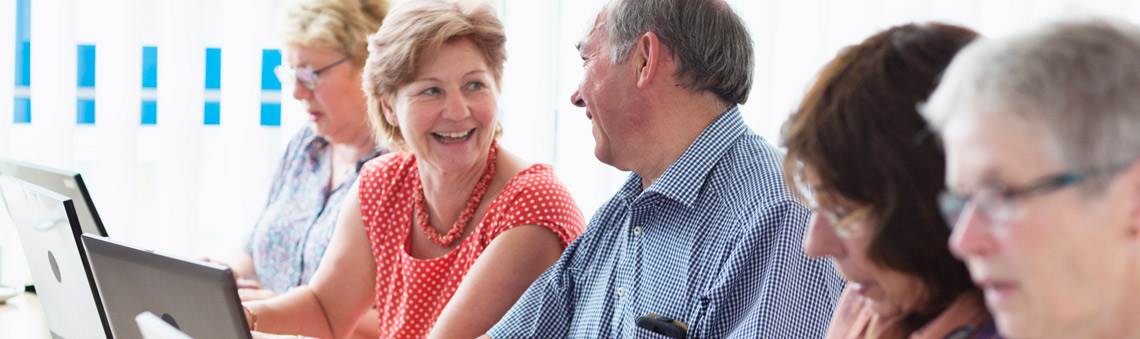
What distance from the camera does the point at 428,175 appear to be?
6.54 feet

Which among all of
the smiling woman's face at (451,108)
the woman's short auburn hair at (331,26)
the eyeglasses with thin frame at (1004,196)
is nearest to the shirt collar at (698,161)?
the smiling woman's face at (451,108)

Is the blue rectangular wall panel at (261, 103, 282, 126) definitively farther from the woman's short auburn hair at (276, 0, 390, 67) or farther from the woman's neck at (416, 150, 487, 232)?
the woman's neck at (416, 150, 487, 232)

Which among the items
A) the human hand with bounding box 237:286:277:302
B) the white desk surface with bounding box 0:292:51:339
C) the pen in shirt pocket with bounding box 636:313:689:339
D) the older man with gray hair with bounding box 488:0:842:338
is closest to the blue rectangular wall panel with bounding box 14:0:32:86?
the white desk surface with bounding box 0:292:51:339

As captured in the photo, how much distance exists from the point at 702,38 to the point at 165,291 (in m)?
0.82

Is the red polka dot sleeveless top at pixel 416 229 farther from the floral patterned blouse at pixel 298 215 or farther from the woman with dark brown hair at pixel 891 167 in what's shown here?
the woman with dark brown hair at pixel 891 167

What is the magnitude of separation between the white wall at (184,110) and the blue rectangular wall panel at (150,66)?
2 centimetres

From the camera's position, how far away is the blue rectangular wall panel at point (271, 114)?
3066mm

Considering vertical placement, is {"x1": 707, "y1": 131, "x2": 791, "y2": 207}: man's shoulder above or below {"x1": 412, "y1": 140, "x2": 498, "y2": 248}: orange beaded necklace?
above

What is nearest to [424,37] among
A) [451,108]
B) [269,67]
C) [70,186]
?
[451,108]

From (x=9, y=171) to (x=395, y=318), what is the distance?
74 cm

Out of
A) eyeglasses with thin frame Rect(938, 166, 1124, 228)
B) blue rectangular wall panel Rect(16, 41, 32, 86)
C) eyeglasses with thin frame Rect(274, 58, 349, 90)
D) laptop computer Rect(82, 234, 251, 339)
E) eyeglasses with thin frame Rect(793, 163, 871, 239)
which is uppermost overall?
eyeglasses with thin frame Rect(938, 166, 1124, 228)

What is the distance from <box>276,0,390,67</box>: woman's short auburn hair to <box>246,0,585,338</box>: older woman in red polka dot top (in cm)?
39

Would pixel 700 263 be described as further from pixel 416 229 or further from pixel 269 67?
pixel 269 67

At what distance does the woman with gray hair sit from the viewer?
593 millimetres
